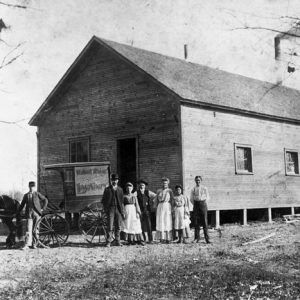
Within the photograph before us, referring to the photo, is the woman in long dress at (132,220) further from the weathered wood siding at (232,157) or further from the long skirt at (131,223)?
the weathered wood siding at (232,157)

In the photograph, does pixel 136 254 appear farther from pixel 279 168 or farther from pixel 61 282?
pixel 279 168

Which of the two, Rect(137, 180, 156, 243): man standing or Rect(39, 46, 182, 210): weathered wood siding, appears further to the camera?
Rect(39, 46, 182, 210): weathered wood siding

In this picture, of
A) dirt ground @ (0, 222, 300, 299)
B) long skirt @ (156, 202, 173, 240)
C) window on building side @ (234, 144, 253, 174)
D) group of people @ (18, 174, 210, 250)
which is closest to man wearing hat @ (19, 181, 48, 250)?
group of people @ (18, 174, 210, 250)

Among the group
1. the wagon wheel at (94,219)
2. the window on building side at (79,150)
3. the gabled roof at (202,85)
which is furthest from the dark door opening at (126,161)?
the wagon wheel at (94,219)

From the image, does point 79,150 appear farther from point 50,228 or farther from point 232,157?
point 50,228

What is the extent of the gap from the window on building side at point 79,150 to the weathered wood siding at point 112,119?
0.26 m

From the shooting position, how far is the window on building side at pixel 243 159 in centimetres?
1975

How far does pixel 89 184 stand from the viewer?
14820 mm

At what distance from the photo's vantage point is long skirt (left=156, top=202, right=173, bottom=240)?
14.1 metres

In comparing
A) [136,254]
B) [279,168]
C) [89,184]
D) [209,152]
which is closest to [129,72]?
[209,152]

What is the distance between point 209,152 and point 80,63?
6849 millimetres

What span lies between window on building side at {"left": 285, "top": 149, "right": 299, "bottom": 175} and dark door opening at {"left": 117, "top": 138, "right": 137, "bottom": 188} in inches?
293

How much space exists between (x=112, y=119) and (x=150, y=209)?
19.8ft

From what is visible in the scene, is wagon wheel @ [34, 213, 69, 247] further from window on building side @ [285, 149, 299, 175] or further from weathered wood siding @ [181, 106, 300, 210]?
window on building side @ [285, 149, 299, 175]
